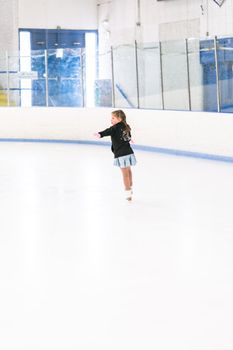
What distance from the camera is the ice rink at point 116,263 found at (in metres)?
3.62

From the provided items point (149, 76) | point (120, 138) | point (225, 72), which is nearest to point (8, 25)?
point (149, 76)

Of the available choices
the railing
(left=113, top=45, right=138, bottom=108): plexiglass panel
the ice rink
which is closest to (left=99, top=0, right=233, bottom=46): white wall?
(left=113, top=45, right=138, bottom=108): plexiglass panel

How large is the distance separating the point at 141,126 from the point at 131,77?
3.57ft

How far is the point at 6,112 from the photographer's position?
16.6 meters

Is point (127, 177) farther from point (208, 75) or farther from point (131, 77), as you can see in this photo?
point (131, 77)

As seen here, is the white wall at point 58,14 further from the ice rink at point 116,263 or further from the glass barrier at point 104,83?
the ice rink at point 116,263

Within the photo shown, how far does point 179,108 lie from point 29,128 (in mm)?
4835

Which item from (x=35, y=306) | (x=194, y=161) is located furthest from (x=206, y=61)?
(x=35, y=306)

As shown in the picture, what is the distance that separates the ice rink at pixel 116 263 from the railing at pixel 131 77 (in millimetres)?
2835

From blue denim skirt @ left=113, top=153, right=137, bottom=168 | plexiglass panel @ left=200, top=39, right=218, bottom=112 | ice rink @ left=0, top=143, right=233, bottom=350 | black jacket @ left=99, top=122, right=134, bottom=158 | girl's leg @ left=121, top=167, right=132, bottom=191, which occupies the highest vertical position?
plexiglass panel @ left=200, top=39, right=218, bottom=112

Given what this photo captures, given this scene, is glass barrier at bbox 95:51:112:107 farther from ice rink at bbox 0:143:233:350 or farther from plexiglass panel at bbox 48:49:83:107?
ice rink at bbox 0:143:233:350

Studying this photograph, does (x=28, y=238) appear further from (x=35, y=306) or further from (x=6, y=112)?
(x=6, y=112)

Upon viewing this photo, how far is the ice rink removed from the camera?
143 inches

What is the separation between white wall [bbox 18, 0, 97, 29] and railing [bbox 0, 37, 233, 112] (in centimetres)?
350
